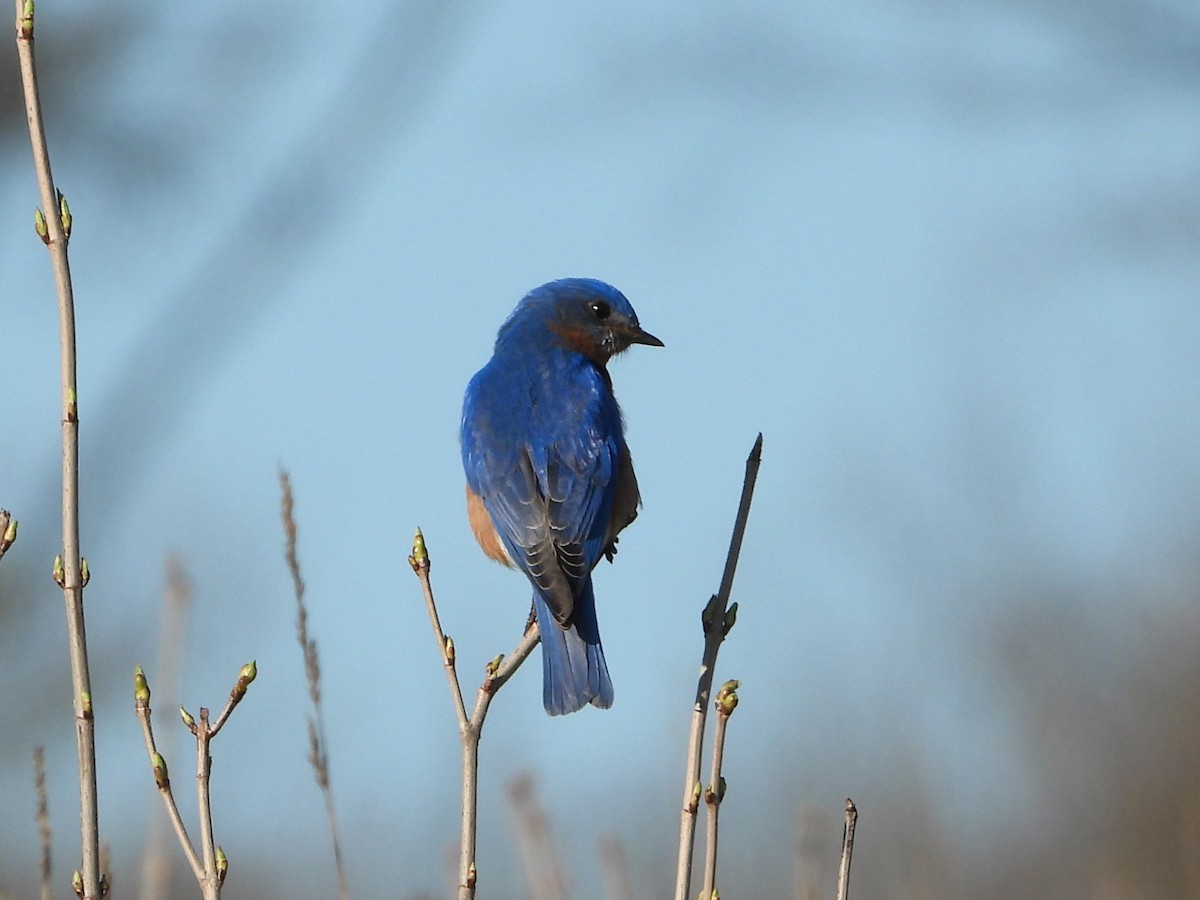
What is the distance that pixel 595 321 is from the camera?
17.5ft

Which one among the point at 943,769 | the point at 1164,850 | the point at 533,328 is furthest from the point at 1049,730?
the point at 533,328

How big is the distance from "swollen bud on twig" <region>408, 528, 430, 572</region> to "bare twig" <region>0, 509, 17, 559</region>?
720mm

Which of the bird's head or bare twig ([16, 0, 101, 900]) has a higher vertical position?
the bird's head

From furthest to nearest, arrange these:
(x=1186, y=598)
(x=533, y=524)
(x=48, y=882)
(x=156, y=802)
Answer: (x=1186, y=598), (x=533, y=524), (x=156, y=802), (x=48, y=882)

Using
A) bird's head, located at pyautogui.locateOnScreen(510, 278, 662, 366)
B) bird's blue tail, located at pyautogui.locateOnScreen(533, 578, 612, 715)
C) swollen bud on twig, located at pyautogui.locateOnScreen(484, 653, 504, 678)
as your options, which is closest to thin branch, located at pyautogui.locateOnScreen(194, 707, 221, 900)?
swollen bud on twig, located at pyautogui.locateOnScreen(484, 653, 504, 678)

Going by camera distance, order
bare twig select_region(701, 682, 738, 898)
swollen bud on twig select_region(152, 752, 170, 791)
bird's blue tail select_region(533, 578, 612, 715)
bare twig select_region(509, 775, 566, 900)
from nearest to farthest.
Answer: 1. swollen bud on twig select_region(152, 752, 170, 791)
2. bare twig select_region(701, 682, 738, 898)
3. bird's blue tail select_region(533, 578, 612, 715)
4. bare twig select_region(509, 775, 566, 900)

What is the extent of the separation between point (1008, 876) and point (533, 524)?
689 cm

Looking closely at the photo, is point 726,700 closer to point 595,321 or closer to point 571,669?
point 571,669

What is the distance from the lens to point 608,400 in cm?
482

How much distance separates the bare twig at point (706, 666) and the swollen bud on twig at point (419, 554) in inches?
20.3

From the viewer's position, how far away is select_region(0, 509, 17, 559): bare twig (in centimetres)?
255

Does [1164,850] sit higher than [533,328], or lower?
lower

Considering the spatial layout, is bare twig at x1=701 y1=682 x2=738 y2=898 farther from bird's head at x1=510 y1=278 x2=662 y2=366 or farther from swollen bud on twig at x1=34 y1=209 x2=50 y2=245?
bird's head at x1=510 y1=278 x2=662 y2=366

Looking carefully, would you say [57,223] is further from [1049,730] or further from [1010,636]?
[1010,636]
